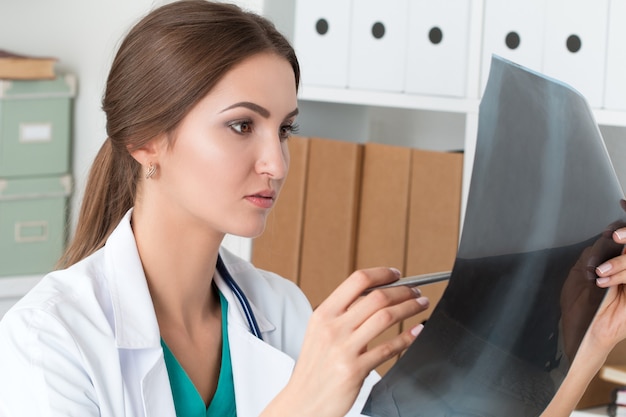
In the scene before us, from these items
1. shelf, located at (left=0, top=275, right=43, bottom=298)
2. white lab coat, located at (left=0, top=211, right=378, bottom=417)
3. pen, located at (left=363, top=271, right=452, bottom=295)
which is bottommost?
shelf, located at (left=0, top=275, right=43, bottom=298)

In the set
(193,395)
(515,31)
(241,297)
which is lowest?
(193,395)

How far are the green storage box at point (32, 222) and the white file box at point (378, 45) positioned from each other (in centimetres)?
103

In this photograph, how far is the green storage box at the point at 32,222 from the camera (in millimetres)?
2473

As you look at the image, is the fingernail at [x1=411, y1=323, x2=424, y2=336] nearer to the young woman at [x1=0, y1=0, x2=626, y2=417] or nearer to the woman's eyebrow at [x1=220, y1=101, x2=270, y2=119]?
the young woman at [x1=0, y1=0, x2=626, y2=417]

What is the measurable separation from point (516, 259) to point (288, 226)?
48.0 inches

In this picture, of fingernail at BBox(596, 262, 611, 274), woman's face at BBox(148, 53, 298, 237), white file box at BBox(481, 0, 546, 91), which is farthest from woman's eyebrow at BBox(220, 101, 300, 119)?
white file box at BBox(481, 0, 546, 91)

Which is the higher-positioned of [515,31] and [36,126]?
[515,31]

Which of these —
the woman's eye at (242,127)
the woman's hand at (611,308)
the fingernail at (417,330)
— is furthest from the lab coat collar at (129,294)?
the woman's hand at (611,308)

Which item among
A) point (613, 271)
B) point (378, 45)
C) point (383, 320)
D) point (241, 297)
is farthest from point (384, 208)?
point (383, 320)

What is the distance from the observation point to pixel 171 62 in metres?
1.17

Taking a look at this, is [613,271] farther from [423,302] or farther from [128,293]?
[128,293]

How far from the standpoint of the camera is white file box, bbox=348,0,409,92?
1872 mm

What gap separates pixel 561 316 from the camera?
0.91 m

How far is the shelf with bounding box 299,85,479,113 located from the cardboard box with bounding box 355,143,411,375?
99mm
